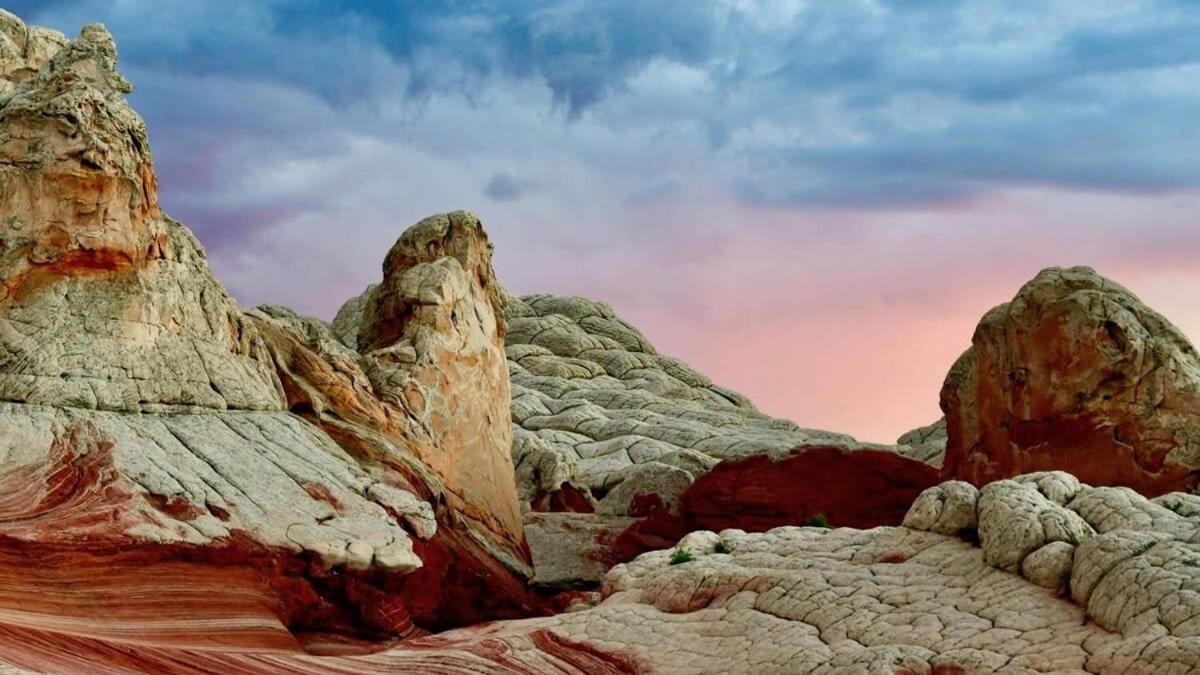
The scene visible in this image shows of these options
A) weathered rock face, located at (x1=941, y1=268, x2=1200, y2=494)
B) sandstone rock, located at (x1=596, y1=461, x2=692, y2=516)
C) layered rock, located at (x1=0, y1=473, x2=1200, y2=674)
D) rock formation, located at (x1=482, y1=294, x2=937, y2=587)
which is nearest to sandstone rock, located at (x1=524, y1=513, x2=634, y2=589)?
rock formation, located at (x1=482, y1=294, x2=937, y2=587)

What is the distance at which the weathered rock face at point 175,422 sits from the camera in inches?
836

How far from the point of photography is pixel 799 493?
126 feet

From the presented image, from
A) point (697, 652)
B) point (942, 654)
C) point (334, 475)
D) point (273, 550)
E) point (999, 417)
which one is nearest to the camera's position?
point (942, 654)

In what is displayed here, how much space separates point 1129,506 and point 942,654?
4.52 m

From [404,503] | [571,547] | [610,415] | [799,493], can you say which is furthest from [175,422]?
[610,415]

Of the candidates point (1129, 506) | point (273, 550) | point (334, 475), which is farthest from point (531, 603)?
point (1129, 506)

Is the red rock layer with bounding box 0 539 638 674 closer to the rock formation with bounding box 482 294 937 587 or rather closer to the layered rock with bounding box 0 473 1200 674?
the layered rock with bounding box 0 473 1200 674

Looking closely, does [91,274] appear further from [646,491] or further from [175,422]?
[646,491]

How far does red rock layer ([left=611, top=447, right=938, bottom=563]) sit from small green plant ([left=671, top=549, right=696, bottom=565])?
11453 mm

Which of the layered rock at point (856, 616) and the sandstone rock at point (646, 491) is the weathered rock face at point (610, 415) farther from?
the layered rock at point (856, 616)

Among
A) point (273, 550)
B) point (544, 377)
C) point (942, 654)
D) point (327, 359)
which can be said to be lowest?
point (942, 654)

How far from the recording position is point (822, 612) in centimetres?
2030

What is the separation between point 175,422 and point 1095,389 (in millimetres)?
19736

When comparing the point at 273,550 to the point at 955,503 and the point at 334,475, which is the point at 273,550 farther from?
the point at 955,503
